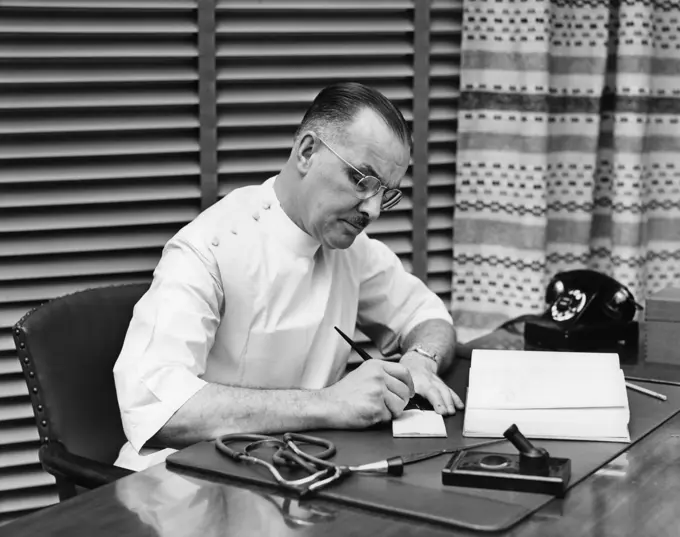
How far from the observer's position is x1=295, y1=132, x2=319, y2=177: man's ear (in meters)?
2.29

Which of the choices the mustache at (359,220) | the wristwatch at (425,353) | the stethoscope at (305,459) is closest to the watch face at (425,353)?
the wristwatch at (425,353)

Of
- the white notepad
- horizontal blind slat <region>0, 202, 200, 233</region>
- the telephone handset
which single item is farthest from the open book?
horizontal blind slat <region>0, 202, 200, 233</region>

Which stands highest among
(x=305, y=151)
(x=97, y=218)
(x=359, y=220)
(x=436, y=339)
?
(x=305, y=151)

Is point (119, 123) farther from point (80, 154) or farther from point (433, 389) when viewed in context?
point (433, 389)

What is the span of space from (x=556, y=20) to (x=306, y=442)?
2.07m

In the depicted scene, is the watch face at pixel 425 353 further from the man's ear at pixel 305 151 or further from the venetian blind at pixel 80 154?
the venetian blind at pixel 80 154

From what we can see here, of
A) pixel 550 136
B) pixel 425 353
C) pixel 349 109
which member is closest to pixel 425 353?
pixel 425 353

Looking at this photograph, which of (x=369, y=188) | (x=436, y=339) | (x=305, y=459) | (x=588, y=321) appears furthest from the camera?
(x=588, y=321)

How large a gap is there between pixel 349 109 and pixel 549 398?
2.54ft

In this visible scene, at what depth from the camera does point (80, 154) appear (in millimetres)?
2898

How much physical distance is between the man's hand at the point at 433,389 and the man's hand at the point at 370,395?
0.07m

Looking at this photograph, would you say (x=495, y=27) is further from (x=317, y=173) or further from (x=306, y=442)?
(x=306, y=442)

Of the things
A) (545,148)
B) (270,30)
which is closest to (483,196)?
(545,148)

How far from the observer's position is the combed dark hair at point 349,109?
7.39 feet
